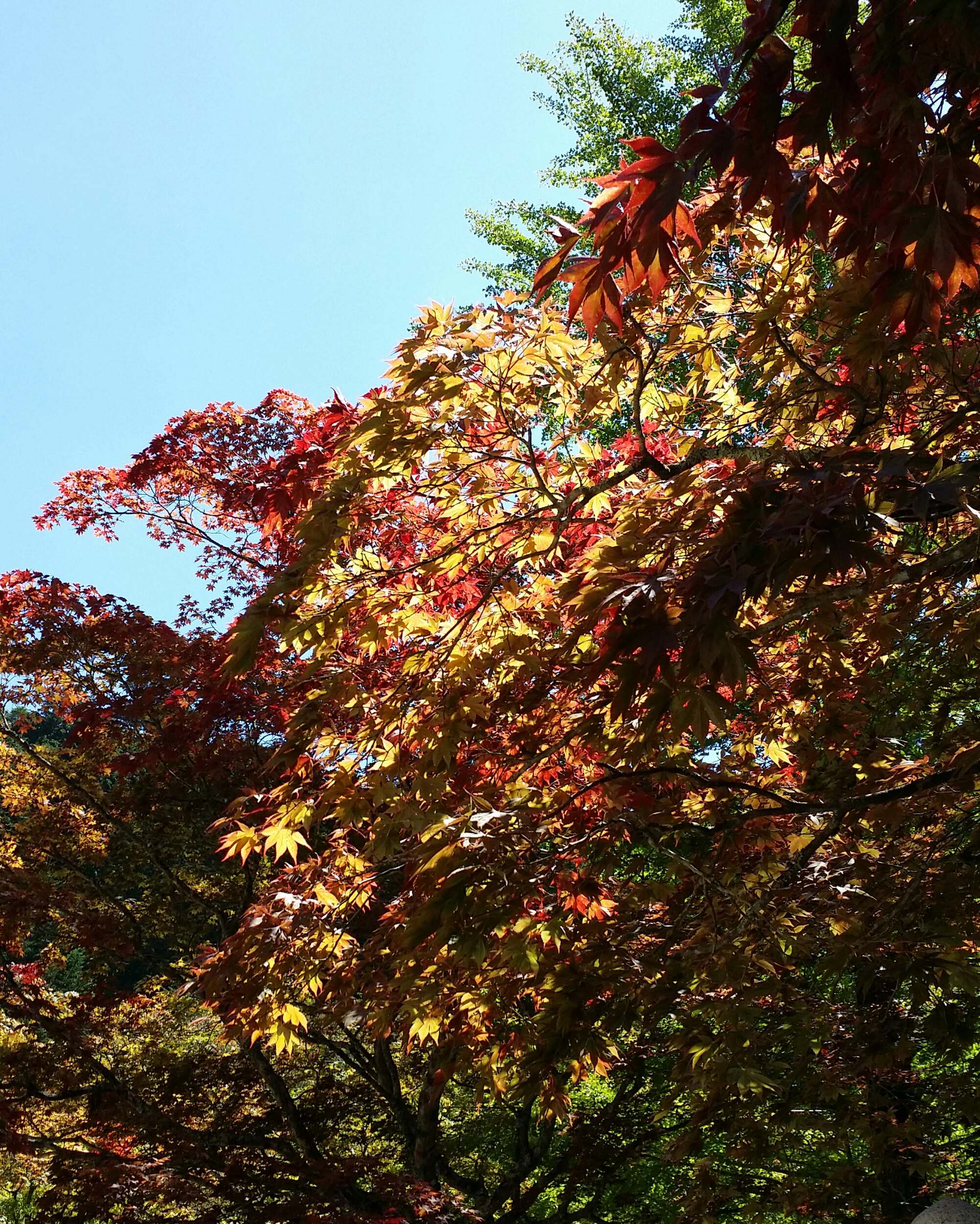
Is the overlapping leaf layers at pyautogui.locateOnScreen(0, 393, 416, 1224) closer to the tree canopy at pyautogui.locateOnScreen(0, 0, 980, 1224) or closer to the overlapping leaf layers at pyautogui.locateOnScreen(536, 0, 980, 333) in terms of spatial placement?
the tree canopy at pyautogui.locateOnScreen(0, 0, 980, 1224)

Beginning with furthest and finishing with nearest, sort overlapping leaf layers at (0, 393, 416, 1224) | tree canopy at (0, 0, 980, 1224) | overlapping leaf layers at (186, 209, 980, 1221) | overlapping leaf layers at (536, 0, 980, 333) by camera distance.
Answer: overlapping leaf layers at (0, 393, 416, 1224), overlapping leaf layers at (186, 209, 980, 1221), tree canopy at (0, 0, 980, 1224), overlapping leaf layers at (536, 0, 980, 333)

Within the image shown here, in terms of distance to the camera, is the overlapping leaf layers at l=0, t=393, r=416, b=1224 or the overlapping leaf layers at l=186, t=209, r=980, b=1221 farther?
the overlapping leaf layers at l=0, t=393, r=416, b=1224

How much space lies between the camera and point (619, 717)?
7.49 ft

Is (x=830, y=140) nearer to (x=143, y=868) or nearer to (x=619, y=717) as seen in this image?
(x=619, y=717)

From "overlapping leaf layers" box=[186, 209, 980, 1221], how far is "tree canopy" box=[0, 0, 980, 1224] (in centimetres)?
3

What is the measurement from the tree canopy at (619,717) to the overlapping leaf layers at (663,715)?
0.09 ft

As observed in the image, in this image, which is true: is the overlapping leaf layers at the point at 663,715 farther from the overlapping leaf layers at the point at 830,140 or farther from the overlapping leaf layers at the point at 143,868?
the overlapping leaf layers at the point at 143,868

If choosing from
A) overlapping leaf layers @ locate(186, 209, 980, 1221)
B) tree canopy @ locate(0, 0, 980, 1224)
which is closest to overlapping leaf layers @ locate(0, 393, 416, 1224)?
tree canopy @ locate(0, 0, 980, 1224)

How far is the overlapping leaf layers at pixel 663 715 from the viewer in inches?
105

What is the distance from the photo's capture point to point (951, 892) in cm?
341

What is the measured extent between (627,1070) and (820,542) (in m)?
5.10

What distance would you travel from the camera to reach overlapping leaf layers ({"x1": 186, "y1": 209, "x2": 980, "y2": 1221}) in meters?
2.66

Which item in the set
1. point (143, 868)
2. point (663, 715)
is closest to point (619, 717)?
point (663, 715)

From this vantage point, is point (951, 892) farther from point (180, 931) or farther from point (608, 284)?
point (180, 931)
